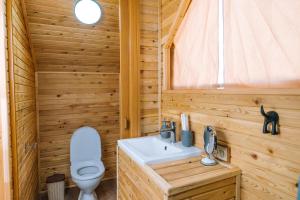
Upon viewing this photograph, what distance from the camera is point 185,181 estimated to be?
1.00 meters

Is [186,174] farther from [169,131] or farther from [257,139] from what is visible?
[169,131]

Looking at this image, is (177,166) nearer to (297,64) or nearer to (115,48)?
(297,64)

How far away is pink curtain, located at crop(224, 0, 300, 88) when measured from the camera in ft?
2.99

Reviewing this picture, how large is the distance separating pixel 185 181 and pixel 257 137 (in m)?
0.45

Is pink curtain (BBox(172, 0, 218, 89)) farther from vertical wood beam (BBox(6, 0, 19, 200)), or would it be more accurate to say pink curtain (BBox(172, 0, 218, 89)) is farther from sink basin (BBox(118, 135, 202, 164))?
vertical wood beam (BBox(6, 0, 19, 200))

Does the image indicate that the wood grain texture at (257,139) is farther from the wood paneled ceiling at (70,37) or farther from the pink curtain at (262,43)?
the wood paneled ceiling at (70,37)

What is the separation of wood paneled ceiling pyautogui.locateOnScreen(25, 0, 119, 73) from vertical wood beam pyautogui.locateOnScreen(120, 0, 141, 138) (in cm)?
52

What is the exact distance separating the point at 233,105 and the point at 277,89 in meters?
0.28

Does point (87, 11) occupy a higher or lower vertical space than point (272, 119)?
higher

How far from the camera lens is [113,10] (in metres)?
2.29

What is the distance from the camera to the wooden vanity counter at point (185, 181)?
98 centimetres

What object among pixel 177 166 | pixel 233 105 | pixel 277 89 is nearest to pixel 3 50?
pixel 177 166

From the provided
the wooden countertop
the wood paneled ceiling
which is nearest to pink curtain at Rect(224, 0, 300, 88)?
the wooden countertop

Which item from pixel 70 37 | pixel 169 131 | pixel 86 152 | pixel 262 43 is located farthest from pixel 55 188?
pixel 262 43
